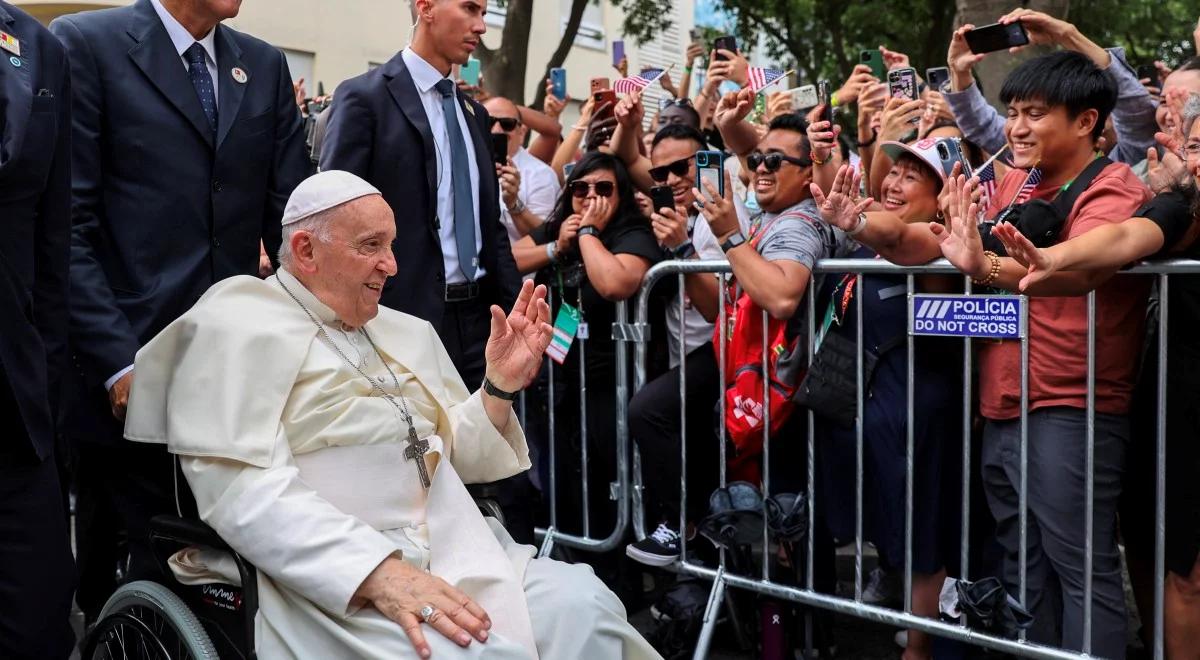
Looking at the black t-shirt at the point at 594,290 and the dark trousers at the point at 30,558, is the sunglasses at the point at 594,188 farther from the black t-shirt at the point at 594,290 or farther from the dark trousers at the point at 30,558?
the dark trousers at the point at 30,558

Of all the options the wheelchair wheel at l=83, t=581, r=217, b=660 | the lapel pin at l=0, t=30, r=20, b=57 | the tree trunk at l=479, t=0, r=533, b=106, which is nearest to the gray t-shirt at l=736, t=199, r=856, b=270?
the wheelchair wheel at l=83, t=581, r=217, b=660

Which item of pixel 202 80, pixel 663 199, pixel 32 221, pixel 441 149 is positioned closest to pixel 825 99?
pixel 663 199

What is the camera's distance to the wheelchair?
9.53 ft

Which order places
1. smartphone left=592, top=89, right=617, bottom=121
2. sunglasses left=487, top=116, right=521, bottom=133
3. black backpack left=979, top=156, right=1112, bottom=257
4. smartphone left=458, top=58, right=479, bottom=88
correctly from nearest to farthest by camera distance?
black backpack left=979, top=156, right=1112, bottom=257
smartphone left=592, top=89, right=617, bottom=121
sunglasses left=487, top=116, right=521, bottom=133
smartphone left=458, top=58, right=479, bottom=88

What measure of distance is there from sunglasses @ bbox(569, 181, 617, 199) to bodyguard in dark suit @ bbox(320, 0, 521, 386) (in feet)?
2.21

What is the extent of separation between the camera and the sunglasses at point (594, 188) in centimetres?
527

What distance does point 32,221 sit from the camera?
9.11 feet

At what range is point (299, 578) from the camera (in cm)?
282

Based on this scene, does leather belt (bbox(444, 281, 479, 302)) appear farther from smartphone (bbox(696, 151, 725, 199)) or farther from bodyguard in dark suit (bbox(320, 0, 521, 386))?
smartphone (bbox(696, 151, 725, 199))

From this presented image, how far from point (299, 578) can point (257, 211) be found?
1357 millimetres

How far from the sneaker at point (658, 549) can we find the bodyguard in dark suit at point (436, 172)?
0.55m

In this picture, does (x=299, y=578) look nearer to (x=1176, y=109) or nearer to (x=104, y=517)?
(x=104, y=517)

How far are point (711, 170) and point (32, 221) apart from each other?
7.95ft

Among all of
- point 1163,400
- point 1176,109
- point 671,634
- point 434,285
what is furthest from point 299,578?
point 1176,109
